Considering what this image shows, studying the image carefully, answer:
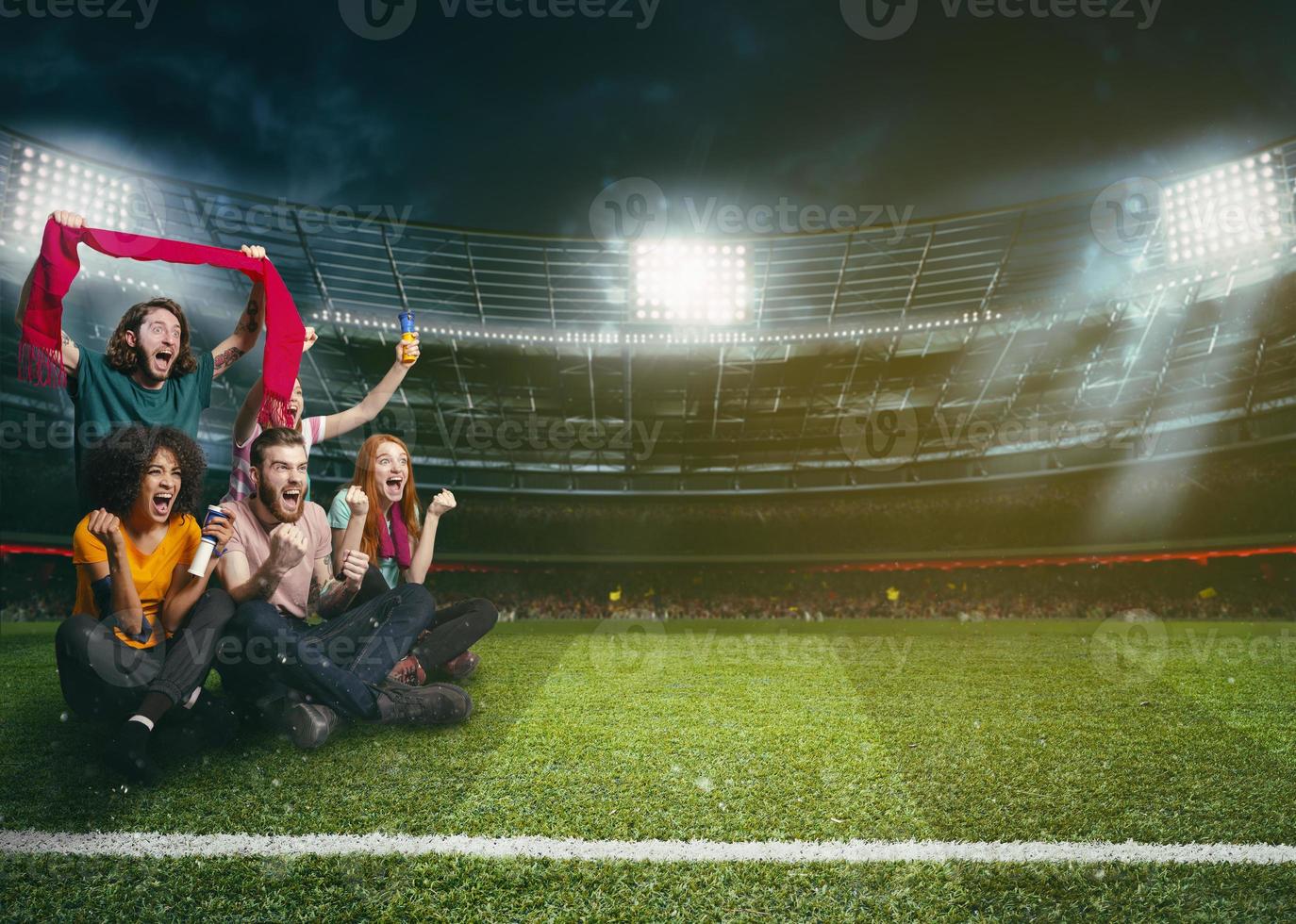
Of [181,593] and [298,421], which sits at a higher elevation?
[298,421]

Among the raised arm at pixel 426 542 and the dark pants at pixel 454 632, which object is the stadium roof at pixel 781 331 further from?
the dark pants at pixel 454 632

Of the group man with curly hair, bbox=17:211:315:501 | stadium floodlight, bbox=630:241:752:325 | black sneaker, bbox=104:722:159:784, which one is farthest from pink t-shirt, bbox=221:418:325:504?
stadium floodlight, bbox=630:241:752:325

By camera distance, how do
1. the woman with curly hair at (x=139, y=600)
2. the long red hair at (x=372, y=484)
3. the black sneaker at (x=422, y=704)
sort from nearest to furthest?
1. the woman with curly hair at (x=139, y=600)
2. the black sneaker at (x=422, y=704)
3. the long red hair at (x=372, y=484)

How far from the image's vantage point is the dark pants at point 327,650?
3.47 metres

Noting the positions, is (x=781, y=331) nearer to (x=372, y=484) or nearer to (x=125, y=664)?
(x=372, y=484)

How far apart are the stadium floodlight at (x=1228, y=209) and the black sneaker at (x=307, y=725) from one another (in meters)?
25.1

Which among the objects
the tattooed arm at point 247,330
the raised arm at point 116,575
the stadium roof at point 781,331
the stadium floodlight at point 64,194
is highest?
the stadium roof at point 781,331

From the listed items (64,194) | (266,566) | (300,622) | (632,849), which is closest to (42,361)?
(266,566)

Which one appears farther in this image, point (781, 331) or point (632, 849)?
point (781, 331)

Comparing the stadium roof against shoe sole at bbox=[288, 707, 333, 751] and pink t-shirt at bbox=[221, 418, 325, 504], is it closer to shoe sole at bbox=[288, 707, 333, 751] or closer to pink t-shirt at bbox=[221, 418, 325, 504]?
pink t-shirt at bbox=[221, 418, 325, 504]

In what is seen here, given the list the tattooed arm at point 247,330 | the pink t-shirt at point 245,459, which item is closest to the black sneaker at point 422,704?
the pink t-shirt at point 245,459

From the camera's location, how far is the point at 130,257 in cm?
418

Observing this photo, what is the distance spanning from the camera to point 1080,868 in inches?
105

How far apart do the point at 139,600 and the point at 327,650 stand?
0.93 m
